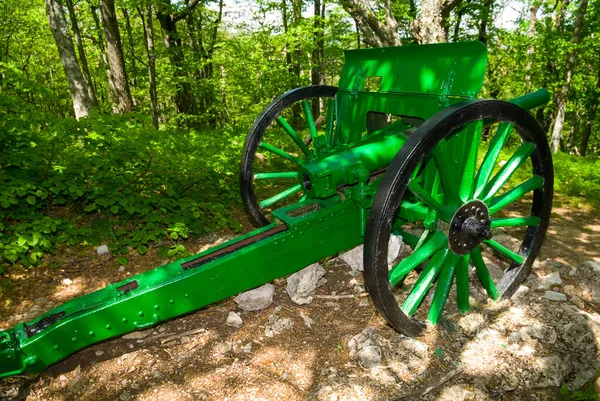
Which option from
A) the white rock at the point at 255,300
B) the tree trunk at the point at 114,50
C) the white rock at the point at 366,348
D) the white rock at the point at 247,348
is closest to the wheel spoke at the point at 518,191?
the white rock at the point at 366,348

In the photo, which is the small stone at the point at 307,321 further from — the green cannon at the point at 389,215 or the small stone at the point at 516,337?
the small stone at the point at 516,337

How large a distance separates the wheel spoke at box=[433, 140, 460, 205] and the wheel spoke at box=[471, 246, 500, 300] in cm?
42

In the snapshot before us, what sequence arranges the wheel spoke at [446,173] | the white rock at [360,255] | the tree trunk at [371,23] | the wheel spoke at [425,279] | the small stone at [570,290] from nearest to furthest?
the wheel spoke at [446,173]
the wheel spoke at [425,279]
the small stone at [570,290]
the white rock at [360,255]
the tree trunk at [371,23]

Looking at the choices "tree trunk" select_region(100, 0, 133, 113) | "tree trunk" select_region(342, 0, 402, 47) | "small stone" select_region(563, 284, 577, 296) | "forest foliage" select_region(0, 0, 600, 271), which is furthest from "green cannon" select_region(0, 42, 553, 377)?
"tree trunk" select_region(100, 0, 133, 113)

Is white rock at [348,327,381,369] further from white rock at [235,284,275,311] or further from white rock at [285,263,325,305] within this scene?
white rock at [235,284,275,311]

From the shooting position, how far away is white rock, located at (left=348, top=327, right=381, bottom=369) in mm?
2307

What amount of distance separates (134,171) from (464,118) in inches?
125

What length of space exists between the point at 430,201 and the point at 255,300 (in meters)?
1.45

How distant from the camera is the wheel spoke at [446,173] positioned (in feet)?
6.58

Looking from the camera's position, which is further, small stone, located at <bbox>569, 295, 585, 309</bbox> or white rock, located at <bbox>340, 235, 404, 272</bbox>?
white rock, located at <bbox>340, 235, 404, 272</bbox>

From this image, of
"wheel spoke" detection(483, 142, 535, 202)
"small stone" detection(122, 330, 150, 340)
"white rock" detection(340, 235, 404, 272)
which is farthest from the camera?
"white rock" detection(340, 235, 404, 272)

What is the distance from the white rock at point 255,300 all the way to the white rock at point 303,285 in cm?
16

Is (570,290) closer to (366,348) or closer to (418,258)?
(418,258)

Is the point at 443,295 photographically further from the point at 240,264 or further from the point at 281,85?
the point at 281,85
